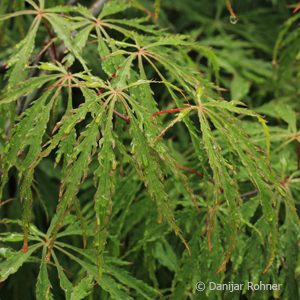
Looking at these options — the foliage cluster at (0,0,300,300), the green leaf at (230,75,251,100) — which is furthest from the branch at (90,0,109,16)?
the green leaf at (230,75,251,100)

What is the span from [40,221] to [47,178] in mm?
214

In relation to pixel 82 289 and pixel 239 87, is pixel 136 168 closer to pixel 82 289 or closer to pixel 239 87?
pixel 82 289

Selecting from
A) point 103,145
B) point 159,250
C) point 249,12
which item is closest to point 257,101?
point 249,12

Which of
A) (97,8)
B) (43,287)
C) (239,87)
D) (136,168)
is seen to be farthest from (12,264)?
(239,87)

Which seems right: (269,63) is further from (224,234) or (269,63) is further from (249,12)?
(224,234)

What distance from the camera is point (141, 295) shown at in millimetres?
850

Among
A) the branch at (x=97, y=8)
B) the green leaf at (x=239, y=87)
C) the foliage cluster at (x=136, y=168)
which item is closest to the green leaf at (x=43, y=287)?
the foliage cluster at (x=136, y=168)

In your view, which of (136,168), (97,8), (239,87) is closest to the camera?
(136,168)

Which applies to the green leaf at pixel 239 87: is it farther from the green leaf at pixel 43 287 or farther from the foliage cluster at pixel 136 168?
the green leaf at pixel 43 287

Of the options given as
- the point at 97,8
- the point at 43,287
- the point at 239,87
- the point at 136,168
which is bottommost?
the point at 239,87

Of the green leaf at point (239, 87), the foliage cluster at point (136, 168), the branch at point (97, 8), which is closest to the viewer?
the foliage cluster at point (136, 168)

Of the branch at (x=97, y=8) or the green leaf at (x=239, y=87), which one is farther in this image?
the green leaf at (x=239, y=87)

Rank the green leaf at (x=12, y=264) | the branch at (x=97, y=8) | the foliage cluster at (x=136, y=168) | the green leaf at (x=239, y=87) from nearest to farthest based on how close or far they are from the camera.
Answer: the foliage cluster at (x=136, y=168) < the green leaf at (x=12, y=264) < the branch at (x=97, y=8) < the green leaf at (x=239, y=87)

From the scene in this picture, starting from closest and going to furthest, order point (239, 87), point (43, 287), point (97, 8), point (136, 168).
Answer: point (136, 168)
point (43, 287)
point (97, 8)
point (239, 87)
